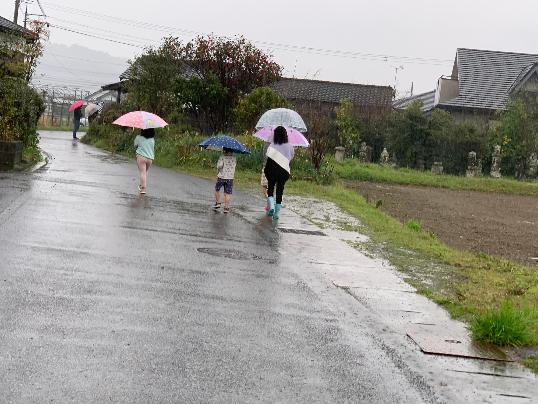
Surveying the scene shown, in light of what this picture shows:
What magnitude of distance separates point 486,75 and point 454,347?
49.9 m

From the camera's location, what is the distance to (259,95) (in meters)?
29.1

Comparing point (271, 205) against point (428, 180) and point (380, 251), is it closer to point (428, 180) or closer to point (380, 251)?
point (380, 251)

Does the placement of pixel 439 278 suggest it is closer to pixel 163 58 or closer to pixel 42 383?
pixel 42 383

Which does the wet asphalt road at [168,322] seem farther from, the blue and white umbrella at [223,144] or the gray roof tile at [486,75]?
the gray roof tile at [486,75]

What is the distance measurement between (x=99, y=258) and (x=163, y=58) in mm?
24921

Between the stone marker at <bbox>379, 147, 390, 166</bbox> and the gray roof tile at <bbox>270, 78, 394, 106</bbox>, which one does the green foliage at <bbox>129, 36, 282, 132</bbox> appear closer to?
the stone marker at <bbox>379, 147, 390, 166</bbox>

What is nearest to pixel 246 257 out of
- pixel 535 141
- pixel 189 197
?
pixel 189 197

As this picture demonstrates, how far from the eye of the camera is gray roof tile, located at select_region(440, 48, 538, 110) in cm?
5150

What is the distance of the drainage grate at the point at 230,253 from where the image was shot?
34.2 feet

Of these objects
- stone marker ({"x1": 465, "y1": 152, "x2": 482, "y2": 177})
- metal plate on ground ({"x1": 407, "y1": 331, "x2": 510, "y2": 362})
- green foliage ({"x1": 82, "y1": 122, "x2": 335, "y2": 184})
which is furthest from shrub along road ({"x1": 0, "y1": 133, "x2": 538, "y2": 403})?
stone marker ({"x1": 465, "y1": 152, "x2": 482, "y2": 177})

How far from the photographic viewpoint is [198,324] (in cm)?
671

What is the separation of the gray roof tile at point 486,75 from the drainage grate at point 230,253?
1660 inches

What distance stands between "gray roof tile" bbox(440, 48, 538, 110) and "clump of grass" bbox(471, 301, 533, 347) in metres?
44.8

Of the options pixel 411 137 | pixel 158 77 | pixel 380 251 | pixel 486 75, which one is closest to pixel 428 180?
pixel 411 137
